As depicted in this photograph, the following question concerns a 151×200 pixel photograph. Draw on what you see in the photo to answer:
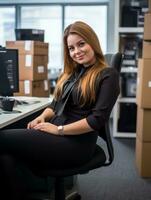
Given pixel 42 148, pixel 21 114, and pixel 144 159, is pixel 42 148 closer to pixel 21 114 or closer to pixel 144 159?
pixel 21 114

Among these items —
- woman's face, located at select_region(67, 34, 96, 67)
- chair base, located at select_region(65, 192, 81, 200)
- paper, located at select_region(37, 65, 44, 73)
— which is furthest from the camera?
paper, located at select_region(37, 65, 44, 73)

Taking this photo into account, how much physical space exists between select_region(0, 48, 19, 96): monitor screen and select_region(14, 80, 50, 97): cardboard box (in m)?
0.82

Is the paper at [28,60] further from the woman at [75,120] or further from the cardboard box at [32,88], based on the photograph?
the woman at [75,120]

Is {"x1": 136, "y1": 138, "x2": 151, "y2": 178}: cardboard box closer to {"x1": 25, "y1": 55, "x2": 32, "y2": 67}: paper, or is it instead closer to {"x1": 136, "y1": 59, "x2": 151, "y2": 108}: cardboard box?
{"x1": 136, "y1": 59, "x2": 151, "y2": 108}: cardboard box

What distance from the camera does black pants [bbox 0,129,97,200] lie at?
1.52 meters

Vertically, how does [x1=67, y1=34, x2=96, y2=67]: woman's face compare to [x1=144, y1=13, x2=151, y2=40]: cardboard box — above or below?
below

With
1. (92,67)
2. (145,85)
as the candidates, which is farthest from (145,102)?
(92,67)

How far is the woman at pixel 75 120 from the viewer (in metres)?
1.53

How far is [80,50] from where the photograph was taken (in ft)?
5.46

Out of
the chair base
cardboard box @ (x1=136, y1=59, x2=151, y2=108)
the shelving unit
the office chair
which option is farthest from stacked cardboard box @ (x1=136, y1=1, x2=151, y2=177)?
the shelving unit

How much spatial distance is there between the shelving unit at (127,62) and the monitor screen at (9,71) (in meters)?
1.98

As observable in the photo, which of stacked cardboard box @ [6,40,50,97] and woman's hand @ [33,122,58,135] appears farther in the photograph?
stacked cardboard box @ [6,40,50,97]

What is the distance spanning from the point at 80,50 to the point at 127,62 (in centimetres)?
280

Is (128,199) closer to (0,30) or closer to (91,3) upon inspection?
(91,3)
